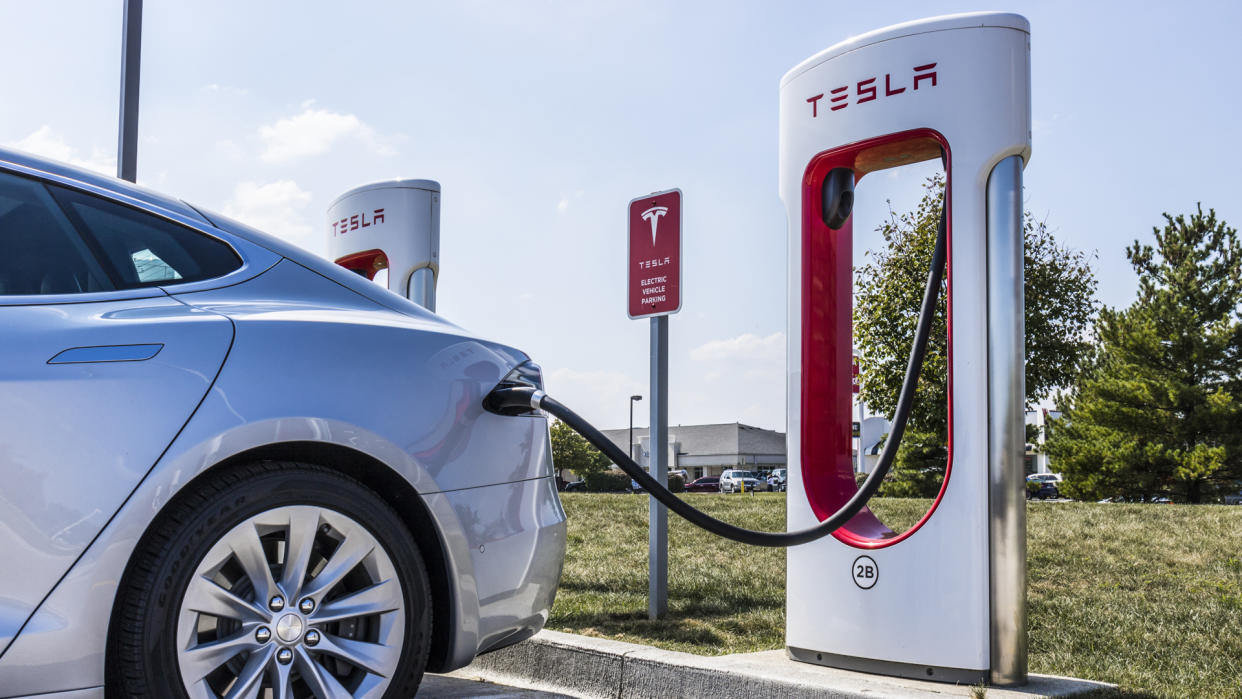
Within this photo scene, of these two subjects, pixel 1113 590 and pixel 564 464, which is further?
pixel 564 464

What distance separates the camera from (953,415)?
3771 mm

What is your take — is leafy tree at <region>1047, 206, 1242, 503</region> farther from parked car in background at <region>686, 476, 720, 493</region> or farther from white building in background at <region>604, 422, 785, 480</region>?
white building in background at <region>604, 422, 785, 480</region>

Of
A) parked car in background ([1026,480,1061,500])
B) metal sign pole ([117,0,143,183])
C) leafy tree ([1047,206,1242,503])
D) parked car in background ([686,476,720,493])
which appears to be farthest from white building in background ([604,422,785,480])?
metal sign pole ([117,0,143,183])

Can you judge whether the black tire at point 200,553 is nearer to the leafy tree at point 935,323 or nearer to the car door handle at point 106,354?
the car door handle at point 106,354

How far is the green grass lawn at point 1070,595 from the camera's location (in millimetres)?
4094

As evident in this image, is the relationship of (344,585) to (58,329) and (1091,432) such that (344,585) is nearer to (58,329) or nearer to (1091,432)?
(58,329)

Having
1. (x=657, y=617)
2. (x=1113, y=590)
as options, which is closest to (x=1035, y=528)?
(x=1113, y=590)

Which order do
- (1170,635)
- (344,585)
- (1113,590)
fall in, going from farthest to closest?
(1113,590) → (1170,635) → (344,585)

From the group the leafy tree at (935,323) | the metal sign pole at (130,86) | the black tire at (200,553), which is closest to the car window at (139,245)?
the black tire at (200,553)

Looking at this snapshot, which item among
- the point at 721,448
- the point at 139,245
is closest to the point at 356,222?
the point at 139,245

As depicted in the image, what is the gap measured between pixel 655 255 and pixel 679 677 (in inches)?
99.2

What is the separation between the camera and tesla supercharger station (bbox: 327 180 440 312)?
7.99 meters

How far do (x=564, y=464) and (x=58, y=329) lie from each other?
57821 millimetres

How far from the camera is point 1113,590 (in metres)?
6.06
